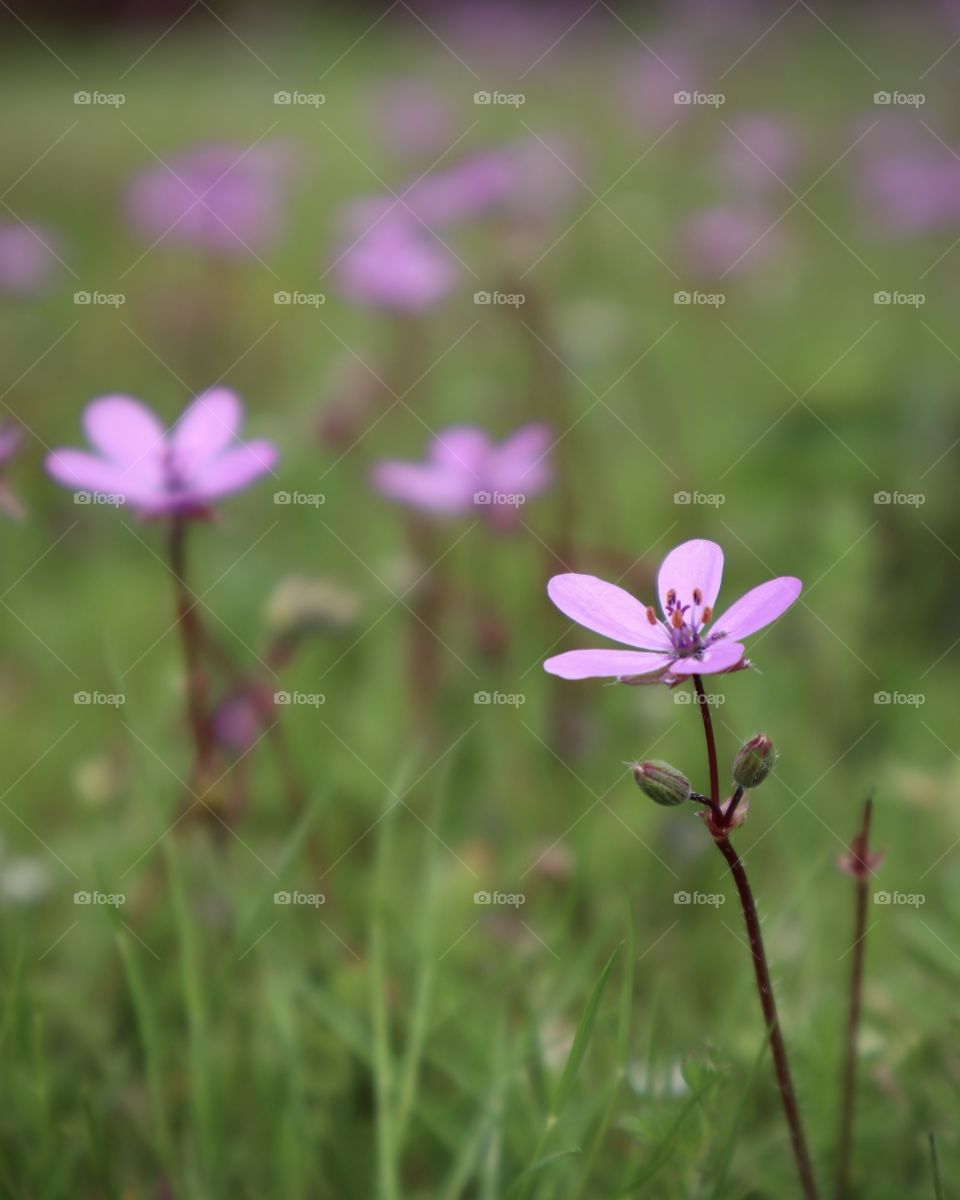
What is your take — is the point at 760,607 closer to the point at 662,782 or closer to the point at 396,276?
the point at 662,782

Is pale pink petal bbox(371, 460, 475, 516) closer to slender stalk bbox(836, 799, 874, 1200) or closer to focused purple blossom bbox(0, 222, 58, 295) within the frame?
slender stalk bbox(836, 799, 874, 1200)

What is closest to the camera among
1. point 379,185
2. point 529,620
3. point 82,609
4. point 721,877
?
point 721,877

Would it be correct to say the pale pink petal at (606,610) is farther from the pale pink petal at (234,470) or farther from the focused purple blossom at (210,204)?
the focused purple blossom at (210,204)

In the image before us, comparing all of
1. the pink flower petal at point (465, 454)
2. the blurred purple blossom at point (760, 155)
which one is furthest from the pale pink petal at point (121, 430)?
the blurred purple blossom at point (760, 155)

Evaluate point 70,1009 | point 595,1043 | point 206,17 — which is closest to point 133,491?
point 70,1009

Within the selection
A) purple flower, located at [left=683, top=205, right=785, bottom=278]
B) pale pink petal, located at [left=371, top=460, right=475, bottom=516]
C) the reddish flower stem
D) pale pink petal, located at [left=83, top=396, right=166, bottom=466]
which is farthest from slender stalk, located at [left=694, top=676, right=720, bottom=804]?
purple flower, located at [left=683, top=205, right=785, bottom=278]

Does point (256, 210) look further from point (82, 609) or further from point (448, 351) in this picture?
point (82, 609)
